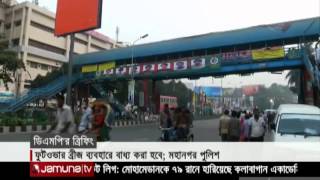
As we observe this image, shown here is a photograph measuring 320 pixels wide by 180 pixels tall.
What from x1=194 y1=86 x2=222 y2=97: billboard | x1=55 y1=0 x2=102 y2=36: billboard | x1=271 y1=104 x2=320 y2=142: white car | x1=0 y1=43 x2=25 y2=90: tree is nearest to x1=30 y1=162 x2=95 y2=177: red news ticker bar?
x1=271 y1=104 x2=320 y2=142: white car

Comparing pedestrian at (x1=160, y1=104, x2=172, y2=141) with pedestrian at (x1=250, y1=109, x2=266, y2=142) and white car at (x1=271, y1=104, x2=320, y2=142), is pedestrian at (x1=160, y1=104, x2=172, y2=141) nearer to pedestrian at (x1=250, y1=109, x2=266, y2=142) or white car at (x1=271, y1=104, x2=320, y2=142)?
pedestrian at (x1=250, y1=109, x2=266, y2=142)

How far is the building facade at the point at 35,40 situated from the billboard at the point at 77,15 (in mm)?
29105

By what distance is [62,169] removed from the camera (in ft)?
17.8

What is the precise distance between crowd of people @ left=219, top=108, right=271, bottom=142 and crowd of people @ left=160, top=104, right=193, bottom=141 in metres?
1.03

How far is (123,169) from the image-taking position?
5.51 m

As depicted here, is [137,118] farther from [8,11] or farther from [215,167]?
[215,167]

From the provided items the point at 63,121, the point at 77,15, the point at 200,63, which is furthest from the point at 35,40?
the point at 63,121

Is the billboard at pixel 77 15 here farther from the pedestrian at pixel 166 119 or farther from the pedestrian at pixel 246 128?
the pedestrian at pixel 246 128

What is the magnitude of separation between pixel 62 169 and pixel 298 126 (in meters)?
5.90

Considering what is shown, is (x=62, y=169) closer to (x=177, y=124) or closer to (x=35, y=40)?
(x=177, y=124)

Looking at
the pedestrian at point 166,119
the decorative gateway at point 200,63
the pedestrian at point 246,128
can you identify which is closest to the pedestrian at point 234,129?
the pedestrian at point 246,128

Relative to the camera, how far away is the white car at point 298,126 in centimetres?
927

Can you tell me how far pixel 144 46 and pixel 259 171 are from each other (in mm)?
30807

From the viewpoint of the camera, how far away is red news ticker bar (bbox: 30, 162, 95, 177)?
5418 millimetres
